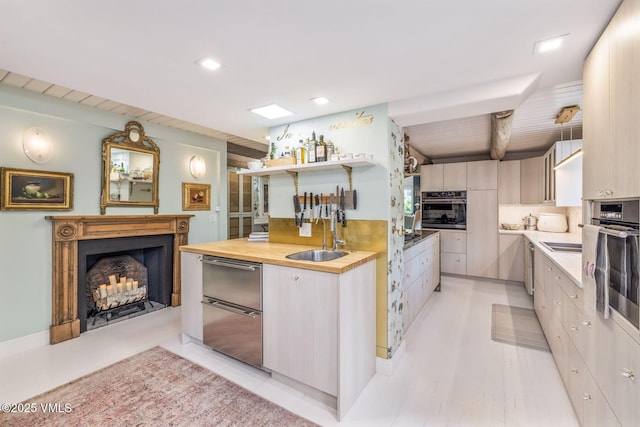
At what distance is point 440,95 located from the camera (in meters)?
2.23

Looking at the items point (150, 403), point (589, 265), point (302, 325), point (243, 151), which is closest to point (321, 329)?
point (302, 325)

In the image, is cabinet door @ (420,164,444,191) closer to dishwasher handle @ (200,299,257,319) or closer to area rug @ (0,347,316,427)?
dishwasher handle @ (200,299,257,319)

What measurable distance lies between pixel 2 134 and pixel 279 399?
3329 millimetres

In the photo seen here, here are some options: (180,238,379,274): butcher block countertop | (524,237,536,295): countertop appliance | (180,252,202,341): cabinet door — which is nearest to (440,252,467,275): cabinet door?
(524,237,536,295): countertop appliance

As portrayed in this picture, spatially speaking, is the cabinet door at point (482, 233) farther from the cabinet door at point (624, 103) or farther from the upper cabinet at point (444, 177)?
the cabinet door at point (624, 103)

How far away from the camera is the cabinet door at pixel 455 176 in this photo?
5.24 metres

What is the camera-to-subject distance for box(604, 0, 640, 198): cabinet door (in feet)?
3.61

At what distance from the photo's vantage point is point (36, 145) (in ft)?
8.80

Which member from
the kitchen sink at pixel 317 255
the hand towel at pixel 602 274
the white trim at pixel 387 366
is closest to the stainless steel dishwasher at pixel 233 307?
the kitchen sink at pixel 317 255

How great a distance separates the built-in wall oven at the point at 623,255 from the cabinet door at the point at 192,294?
284 cm

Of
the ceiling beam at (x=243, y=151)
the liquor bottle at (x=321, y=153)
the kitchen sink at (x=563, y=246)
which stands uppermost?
the ceiling beam at (x=243, y=151)

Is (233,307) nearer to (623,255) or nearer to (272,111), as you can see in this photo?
(272,111)

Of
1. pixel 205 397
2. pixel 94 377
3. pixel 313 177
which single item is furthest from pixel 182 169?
pixel 205 397

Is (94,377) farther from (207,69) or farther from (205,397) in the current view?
(207,69)
